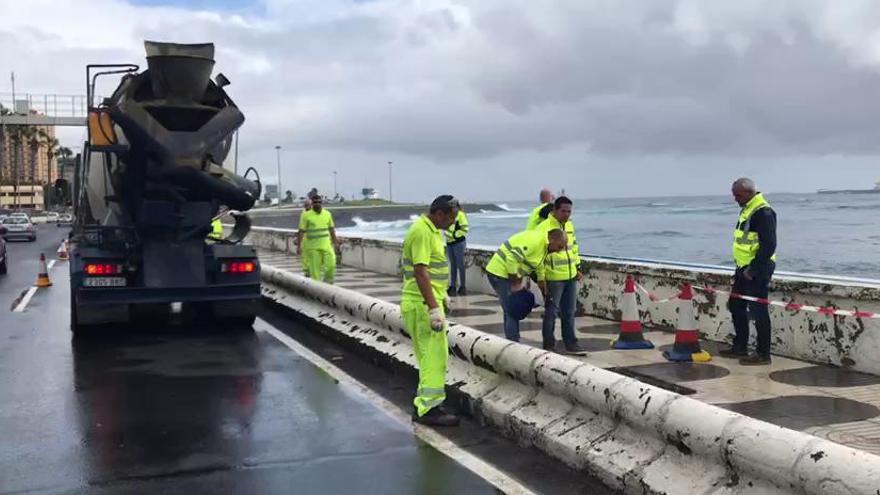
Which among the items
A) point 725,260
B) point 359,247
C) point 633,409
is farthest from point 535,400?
point 725,260

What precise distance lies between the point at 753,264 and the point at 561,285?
1.81m

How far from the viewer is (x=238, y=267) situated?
11266mm

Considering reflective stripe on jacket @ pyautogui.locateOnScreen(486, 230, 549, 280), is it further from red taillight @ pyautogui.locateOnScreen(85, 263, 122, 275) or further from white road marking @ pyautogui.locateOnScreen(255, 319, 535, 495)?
red taillight @ pyautogui.locateOnScreen(85, 263, 122, 275)

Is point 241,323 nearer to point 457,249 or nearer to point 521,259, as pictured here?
point 457,249

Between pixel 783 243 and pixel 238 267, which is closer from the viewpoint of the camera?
pixel 238 267

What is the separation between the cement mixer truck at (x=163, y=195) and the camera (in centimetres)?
1020

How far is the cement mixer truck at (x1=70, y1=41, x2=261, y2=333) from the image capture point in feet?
33.4

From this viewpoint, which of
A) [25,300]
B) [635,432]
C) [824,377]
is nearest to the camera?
[635,432]

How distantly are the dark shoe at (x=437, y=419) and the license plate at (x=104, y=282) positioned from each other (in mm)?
5702

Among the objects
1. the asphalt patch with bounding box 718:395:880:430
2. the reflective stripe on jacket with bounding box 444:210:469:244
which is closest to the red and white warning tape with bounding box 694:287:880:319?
the asphalt patch with bounding box 718:395:880:430

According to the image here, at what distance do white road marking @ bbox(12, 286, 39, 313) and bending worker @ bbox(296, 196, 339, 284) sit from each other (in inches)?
189

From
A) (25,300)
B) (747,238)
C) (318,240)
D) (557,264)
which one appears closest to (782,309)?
(747,238)

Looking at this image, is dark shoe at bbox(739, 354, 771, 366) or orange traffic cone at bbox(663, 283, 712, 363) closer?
dark shoe at bbox(739, 354, 771, 366)

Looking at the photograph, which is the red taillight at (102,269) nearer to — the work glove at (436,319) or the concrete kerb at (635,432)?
the concrete kerb at (635,432)
